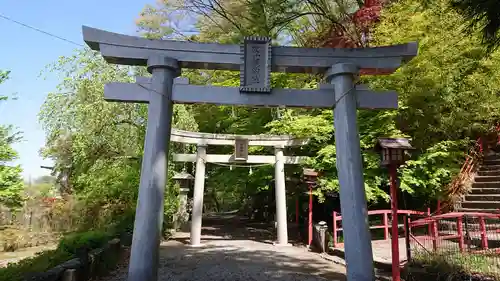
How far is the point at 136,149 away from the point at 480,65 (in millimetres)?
12081

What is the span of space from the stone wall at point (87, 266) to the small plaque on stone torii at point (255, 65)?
3.81 m

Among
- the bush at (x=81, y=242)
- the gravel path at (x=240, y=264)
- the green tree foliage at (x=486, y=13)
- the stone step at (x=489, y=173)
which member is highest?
the green tree foliage at (x=486, y=13)

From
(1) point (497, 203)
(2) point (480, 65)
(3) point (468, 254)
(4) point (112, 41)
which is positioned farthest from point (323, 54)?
(1) point (497, 203)

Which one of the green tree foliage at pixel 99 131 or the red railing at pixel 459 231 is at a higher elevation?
the green tree foliage at pixel 99 131

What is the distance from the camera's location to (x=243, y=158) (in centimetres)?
1275

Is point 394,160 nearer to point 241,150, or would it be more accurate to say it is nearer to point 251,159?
point 241,150

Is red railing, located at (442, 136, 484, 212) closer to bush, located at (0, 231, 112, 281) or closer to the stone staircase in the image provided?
the stone staircase

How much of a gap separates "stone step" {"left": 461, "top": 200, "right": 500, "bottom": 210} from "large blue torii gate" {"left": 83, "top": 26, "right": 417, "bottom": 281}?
7311mm

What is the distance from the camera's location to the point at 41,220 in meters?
15.7

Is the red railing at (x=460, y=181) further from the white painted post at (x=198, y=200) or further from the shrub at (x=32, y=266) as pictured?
the shrub at (x=32, y=266)

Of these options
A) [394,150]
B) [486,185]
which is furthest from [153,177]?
[486,185]

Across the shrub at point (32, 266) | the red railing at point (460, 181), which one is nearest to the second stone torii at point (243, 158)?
the red railing at point (460, 181)

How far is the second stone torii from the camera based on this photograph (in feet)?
41.5

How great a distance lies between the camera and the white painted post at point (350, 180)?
5109 millimetres
